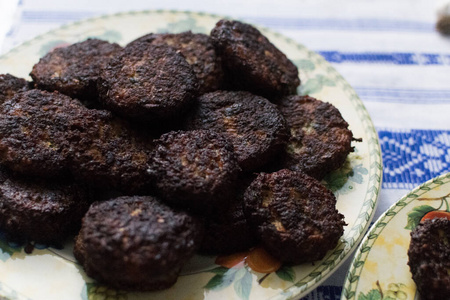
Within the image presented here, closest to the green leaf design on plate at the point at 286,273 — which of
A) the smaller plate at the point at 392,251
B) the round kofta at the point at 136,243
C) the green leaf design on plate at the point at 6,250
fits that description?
the smaller plate at the point at 392,251

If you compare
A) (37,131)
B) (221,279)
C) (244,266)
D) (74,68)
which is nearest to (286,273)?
(244,266)

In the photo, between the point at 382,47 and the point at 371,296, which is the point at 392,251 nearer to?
the point at 371,296

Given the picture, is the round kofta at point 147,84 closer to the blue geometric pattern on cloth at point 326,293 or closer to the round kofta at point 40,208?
the round kofta at point 40,208

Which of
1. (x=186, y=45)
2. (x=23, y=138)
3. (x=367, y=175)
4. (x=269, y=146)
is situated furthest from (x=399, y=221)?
(x=23, y=138)

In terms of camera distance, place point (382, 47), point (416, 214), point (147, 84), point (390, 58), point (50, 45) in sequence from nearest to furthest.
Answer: point (416, 214), point (147, 84), point (50, 45), point (390, 58), point (382, 47)

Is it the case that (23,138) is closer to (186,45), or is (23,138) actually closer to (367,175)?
(186,45)

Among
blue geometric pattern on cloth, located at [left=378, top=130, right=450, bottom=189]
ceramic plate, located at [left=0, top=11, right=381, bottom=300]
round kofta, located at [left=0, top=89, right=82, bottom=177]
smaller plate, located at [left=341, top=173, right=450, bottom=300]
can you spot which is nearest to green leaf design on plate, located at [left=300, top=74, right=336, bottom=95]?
ceramic plate, located at [left=0, top=11, right=381, bottom=300]

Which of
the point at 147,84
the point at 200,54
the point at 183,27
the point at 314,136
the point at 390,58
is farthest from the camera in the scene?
the point at 390,58
